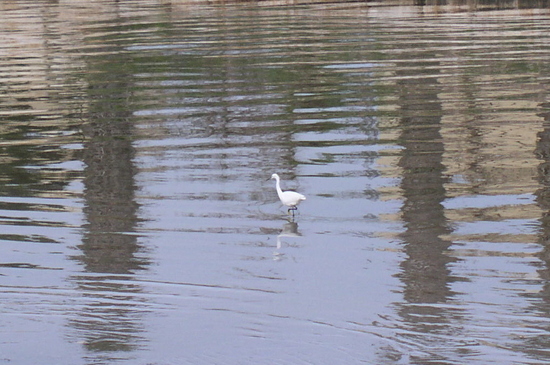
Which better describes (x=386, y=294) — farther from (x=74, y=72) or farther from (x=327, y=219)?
(x=74, y=72)

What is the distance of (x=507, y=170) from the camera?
1234 centimetres

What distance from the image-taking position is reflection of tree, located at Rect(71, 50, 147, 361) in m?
7.66

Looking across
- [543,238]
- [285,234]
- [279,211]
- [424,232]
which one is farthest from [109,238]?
[543,238]

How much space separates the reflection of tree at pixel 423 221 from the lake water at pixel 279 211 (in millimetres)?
26

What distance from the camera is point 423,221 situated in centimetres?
1036

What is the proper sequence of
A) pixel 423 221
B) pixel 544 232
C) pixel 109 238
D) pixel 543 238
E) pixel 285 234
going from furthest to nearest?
pixel 423 221, pixel 285 234, pixel 109 238, pixel 544 232, pixel 543 238

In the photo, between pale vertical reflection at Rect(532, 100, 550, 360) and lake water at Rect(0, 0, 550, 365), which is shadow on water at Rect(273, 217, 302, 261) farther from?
pale vertical reflection at Rect(532, 100, 550, 360)

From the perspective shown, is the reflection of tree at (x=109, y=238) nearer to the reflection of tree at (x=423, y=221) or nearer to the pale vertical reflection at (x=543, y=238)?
the reflection of tree at (x=423, y=221)

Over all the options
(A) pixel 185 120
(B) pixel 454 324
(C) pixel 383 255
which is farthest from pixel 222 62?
(B) pixel 454 324

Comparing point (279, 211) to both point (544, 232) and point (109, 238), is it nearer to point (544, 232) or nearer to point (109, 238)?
point (109, 238)

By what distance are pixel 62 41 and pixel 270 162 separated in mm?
17952

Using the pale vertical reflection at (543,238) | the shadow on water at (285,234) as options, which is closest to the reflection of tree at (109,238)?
the shadow on water at (285,234)

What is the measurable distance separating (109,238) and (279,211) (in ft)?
5.89

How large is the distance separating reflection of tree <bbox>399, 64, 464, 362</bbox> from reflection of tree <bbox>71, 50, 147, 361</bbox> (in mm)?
1971
